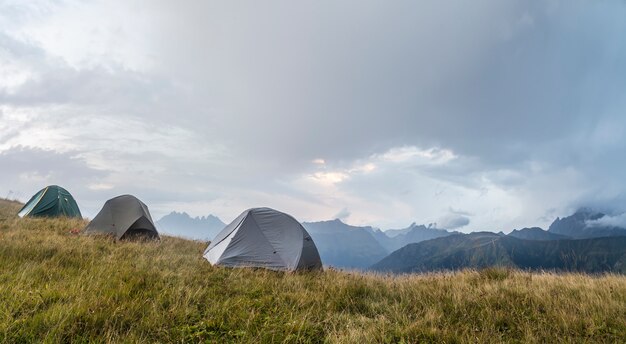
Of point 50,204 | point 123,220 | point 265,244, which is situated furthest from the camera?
point 50,204

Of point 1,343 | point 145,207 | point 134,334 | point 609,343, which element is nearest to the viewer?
point 1,343

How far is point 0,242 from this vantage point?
385 inches

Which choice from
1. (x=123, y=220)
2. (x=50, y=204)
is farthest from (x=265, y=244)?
(x=50, y=204)

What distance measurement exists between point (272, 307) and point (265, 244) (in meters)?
6.05

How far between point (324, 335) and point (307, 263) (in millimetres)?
7303

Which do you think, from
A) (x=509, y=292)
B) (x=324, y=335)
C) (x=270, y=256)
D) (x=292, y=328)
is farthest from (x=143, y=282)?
(x=509, y=292)

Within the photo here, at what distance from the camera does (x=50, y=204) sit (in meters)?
21.4

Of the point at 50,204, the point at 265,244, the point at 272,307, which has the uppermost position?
the point at 50,204

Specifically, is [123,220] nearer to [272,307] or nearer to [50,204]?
[50,204]

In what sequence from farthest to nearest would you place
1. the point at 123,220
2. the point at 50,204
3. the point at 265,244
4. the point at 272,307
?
the point at 50,204 → the point at 123,220 → the point at 265,244 → the point at 272,307

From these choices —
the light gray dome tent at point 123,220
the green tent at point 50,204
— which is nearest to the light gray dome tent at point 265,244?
the light gray dome tent at point 123,220

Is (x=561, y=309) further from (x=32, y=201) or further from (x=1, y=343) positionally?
(x=32, y=201)

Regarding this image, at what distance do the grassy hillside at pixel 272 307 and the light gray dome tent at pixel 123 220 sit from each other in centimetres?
606

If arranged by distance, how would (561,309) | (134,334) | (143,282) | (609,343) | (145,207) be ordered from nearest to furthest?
(134,334), (609,343), (561,309), (143,282), (145,207)
